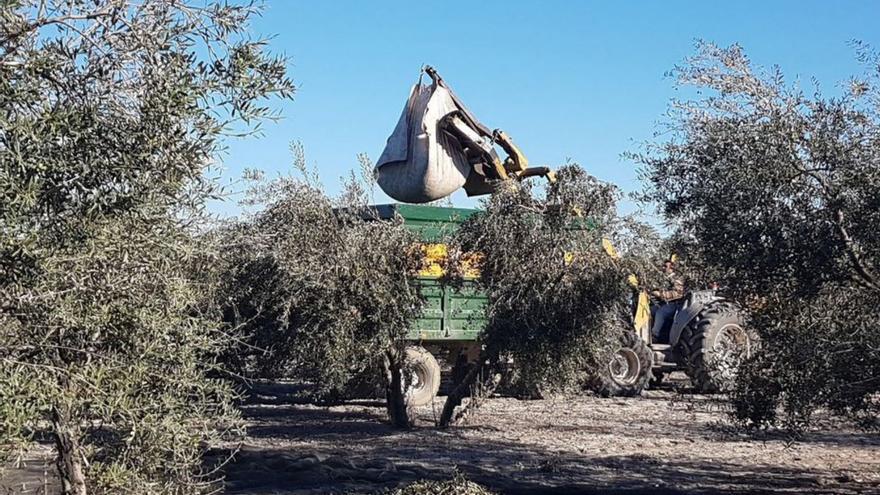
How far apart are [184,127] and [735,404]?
5.42 m

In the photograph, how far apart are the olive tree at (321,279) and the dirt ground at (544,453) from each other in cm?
110

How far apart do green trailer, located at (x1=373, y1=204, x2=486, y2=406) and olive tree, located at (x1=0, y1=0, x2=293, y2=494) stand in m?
7.27

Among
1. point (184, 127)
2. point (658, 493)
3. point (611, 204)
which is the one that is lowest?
point (658, 493)

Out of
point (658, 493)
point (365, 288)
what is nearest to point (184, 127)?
point (658, 493)

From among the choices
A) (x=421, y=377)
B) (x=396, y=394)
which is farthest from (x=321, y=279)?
(x=421, y=377)

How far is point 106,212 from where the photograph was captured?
4945 mm

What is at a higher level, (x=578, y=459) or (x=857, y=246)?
(x=857, y=246)

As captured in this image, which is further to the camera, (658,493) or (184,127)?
(658,493)

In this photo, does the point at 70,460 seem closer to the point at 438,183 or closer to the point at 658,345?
the point at 438,183

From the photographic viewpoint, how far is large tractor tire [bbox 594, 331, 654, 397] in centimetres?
1742

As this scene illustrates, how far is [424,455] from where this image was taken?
38.3 feet

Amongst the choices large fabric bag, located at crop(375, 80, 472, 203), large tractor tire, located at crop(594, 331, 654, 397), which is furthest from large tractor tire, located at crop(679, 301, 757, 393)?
large fabric bag, located at crop(375, 80, 472, 203)

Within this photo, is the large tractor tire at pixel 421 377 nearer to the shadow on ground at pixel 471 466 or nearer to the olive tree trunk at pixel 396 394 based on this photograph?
the olive tree trunk at pixel 396 394

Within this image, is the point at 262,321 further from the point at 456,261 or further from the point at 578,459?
the point at 578,459
